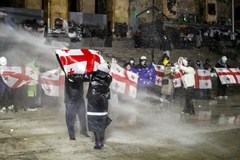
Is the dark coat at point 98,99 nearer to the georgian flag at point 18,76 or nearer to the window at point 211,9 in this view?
the georgian flag at point 18,76

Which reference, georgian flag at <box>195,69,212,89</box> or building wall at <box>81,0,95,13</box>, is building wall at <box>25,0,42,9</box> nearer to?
building wall at <box>81,0,95,13</box>

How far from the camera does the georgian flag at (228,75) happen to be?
15680 millimetres

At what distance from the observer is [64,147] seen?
725 centimetres

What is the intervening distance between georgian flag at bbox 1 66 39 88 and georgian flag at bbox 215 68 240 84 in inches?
340

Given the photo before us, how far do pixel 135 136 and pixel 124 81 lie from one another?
369 cm

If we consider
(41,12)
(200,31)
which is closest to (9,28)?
(41,12)

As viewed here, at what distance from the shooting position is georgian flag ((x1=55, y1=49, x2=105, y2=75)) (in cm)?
758

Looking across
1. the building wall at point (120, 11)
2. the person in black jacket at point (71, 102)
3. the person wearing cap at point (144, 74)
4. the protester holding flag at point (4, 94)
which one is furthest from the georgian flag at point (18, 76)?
the building wall at point (120, 11)

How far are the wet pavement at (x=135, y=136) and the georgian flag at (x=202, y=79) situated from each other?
9.07 feet

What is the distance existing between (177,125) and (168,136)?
1369 millimetres

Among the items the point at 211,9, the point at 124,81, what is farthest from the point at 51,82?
the point at 211,9

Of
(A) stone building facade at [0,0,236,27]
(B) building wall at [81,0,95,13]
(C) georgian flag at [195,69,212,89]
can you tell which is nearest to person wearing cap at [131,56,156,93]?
(C) georgian flag at [195,69,212,89]

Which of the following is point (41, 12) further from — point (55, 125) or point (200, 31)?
point (55, 125)

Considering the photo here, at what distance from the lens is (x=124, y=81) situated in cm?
1170
